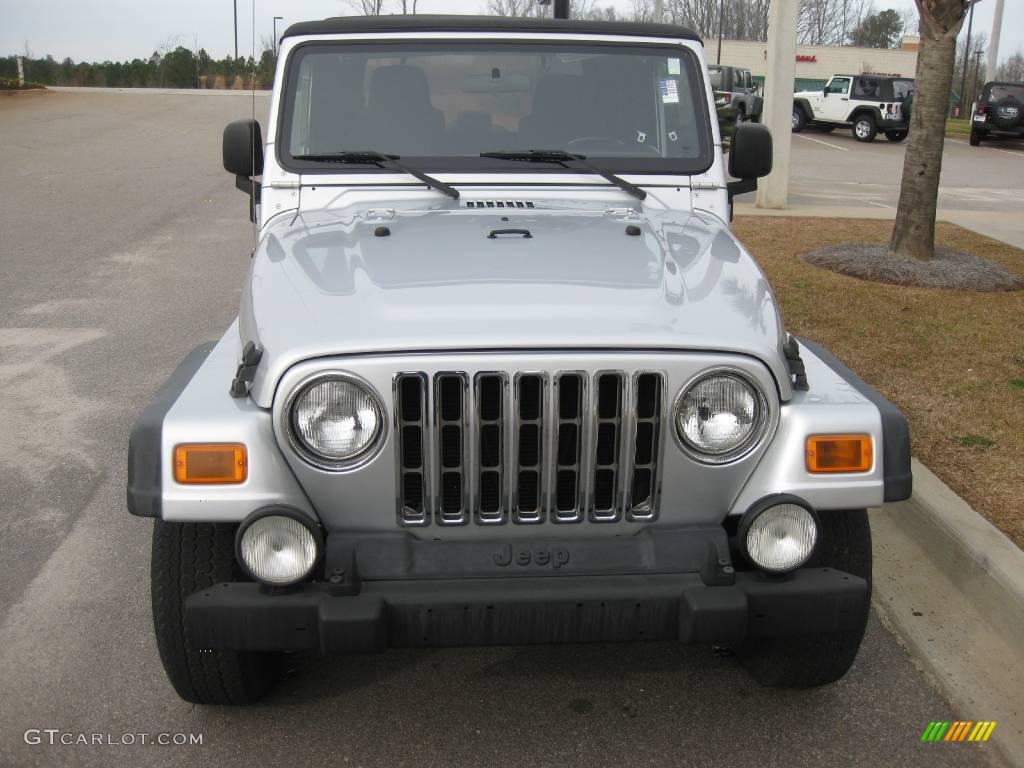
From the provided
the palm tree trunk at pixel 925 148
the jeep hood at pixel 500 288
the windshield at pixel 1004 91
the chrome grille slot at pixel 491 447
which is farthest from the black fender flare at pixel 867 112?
the chrome grille slot at pixel 491 447

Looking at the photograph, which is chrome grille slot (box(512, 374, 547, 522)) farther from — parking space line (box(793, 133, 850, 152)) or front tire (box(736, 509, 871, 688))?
parking space line (box(793, 133, 850, 152))

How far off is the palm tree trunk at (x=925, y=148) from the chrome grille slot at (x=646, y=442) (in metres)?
7.54

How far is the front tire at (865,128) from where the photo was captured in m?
29.1

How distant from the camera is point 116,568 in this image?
420 centimetres

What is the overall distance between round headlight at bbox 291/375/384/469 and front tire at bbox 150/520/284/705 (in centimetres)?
38

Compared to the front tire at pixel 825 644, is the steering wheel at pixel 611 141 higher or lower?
higher

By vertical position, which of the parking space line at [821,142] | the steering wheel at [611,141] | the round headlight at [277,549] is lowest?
the parking space line at [821,142]

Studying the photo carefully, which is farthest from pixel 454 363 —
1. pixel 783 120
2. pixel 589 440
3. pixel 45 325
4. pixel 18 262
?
pixel 783 120

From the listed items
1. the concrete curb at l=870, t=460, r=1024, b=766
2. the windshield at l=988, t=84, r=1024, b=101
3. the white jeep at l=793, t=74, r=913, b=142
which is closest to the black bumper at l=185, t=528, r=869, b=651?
the concrete curb at l=870, t=460, r=1024, b=766

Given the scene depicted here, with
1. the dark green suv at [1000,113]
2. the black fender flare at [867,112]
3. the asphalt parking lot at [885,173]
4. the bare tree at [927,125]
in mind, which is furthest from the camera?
the black fender flare at [867,112]

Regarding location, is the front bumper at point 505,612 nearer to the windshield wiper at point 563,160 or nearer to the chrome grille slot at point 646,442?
the chrome grille slot at point 646,442

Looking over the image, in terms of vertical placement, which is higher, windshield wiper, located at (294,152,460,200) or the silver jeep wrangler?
windshield wiper, located at (294,152,460,200)

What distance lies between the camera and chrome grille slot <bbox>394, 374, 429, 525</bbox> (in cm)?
266

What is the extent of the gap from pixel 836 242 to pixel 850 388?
352 inches
